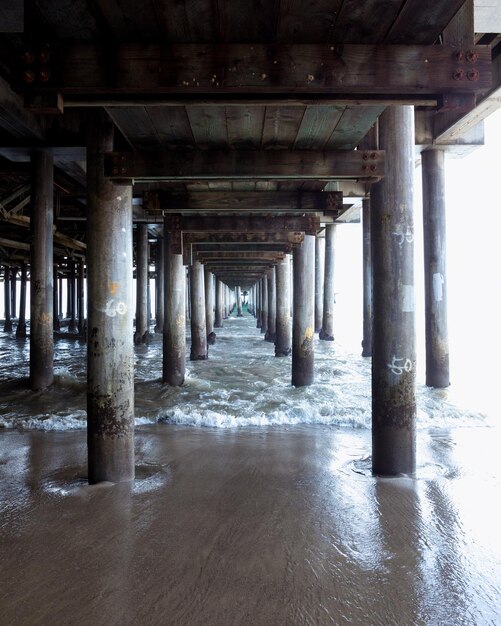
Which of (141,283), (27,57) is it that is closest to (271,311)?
(141,283)

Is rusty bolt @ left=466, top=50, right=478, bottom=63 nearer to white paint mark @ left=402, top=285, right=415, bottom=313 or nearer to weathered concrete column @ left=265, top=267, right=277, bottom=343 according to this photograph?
white paint mark @ left=402, top=285, right=415, bottom=313

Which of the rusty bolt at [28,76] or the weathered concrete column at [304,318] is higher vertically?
the rusty bolt at [28,76]

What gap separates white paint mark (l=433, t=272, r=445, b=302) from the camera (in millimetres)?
7840

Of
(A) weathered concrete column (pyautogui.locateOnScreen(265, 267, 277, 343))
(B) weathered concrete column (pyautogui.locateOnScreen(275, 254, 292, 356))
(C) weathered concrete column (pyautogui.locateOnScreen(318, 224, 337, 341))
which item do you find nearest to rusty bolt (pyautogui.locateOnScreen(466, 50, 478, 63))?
(B) weathered concrete column (pyautogui.locateOnScreen(275, 254, 292, 356))

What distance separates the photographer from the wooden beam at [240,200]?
230 inches

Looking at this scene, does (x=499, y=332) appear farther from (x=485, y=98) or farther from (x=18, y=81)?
(x=18, y=81)

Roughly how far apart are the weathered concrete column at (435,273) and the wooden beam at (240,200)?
3.04 metres

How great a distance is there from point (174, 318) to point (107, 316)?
4993 millimetres

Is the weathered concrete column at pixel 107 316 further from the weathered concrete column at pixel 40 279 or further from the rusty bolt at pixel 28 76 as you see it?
the weathered concrete column at pixel 40 279

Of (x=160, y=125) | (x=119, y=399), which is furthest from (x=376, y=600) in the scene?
(x=160, y=125)

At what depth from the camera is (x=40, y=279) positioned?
312 inches

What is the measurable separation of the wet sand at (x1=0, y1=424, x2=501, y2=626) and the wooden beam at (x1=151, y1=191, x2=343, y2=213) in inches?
121

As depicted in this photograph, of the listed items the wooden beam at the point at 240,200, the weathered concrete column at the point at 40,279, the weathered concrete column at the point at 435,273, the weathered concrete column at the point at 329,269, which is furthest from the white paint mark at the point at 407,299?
the weathered concrete column at the point at 329,269

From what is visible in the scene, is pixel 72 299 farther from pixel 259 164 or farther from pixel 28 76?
pixel 28 76
